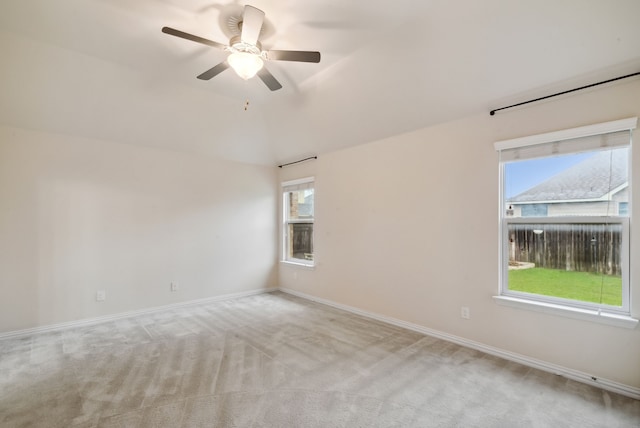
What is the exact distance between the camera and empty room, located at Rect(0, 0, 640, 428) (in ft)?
7.41

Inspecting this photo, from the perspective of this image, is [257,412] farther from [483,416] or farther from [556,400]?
[556,400]

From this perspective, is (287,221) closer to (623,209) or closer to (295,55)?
(295,55)

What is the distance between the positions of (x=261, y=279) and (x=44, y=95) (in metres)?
3.90

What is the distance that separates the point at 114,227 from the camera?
4109 millimetres

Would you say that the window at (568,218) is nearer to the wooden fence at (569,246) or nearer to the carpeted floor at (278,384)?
the wooden fence at (569,246)

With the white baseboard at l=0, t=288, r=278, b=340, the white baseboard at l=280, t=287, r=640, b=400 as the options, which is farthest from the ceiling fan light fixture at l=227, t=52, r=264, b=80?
the white baseboard at l=0, t=288, r=278, b=340

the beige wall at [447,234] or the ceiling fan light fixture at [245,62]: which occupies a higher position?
the ceiling fan light fixture at [245,62]

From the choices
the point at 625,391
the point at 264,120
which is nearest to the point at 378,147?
the point at 264,120

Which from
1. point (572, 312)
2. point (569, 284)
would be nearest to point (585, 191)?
point (569, 284)

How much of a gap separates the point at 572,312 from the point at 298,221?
399 cm

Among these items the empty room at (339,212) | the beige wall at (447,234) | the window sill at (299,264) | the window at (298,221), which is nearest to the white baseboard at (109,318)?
the empty room at (339,212)

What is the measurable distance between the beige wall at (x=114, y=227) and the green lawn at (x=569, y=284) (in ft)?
13.3

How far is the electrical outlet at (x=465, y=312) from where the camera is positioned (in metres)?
3.19

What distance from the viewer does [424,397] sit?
226 cm
